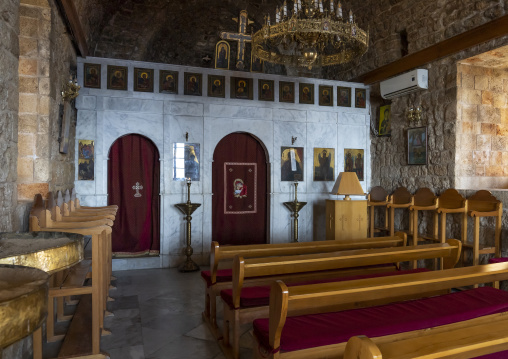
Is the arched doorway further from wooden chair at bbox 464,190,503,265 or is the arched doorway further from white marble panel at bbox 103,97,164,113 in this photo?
wooden chair at bbox 464,190,503,265

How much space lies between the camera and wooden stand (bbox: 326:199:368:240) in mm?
5953

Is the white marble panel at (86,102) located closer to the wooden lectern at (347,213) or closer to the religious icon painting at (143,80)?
the religious icon painting at (143,80)

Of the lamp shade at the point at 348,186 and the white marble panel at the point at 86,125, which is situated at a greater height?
the white marble panel at the point at 86,125

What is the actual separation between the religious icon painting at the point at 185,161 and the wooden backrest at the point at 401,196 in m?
3.37

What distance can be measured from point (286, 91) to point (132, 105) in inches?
106

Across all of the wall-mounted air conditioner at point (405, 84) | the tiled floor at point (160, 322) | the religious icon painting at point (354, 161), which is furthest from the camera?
the religious icon painting at point (354, 161)

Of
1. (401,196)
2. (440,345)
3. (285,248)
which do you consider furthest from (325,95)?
(440,345)

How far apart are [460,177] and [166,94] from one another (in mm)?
4725

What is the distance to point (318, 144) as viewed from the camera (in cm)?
691

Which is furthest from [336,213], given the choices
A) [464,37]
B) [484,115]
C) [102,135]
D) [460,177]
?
[102,135]

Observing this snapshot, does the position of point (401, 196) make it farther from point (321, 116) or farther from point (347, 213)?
point (321, 116)

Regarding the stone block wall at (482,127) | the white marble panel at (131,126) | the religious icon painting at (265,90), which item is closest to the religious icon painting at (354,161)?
the religious icon painting at (265,90)

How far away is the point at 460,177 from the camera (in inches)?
219

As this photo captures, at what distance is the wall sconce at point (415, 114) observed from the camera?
617 cm
